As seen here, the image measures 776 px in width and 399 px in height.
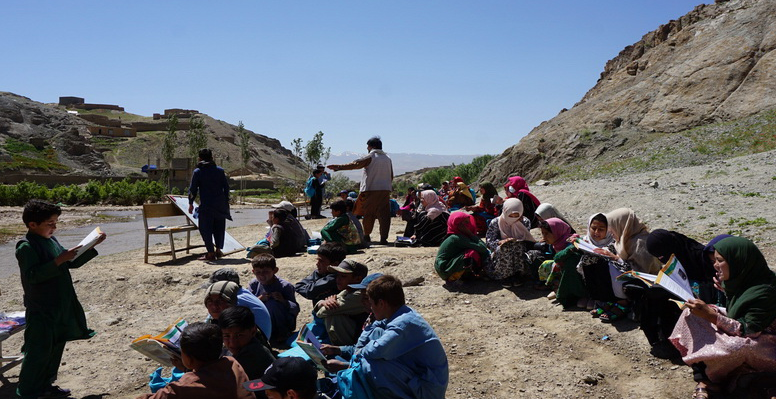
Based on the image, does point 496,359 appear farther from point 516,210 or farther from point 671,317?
point 516,210

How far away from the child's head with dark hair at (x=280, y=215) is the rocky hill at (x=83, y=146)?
163ft

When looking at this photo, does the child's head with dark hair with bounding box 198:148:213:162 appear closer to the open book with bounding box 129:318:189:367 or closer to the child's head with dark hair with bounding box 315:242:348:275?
the child's head with dark hair with bounding box 315:242:348:275

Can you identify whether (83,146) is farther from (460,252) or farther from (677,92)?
(460,252)

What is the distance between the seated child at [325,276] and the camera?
5137 millimetres

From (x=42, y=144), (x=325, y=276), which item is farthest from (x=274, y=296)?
(x=42, y=144)

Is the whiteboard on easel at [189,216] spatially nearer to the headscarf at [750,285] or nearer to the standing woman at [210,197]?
the standing woman at [210,197]

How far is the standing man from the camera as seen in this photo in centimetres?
925

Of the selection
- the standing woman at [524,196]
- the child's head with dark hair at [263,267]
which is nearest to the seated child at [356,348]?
the child's head with dark hair at [263,267]

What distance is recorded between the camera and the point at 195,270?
8.20m

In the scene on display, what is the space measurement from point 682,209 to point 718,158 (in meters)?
10.7

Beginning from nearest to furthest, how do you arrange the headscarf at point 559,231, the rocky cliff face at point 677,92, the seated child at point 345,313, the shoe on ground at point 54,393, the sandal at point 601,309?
the shoe on ground at point 54,393 → the seated child at point 345,313 → the sandal at point 601,309 → the headscarf at point 559,231 → the rocky cliff face at point 677,92

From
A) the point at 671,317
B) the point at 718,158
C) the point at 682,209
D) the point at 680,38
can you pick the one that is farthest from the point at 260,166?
the point at 671,317

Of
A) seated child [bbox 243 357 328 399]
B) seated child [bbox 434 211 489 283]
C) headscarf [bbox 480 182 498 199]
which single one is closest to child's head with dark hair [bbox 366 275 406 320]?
seated child [bbox 243 357 328 399]

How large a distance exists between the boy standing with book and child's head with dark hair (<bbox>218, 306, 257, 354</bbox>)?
1.54 meters
